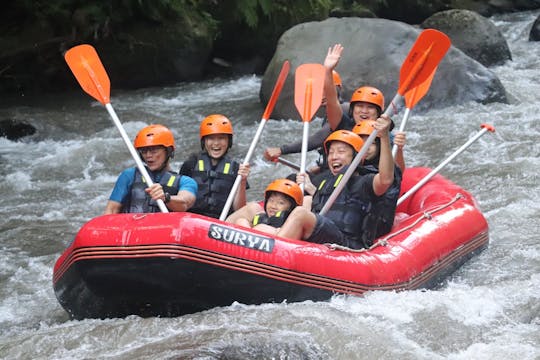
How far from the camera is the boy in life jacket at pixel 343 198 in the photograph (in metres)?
4.70

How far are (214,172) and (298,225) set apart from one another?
105cm

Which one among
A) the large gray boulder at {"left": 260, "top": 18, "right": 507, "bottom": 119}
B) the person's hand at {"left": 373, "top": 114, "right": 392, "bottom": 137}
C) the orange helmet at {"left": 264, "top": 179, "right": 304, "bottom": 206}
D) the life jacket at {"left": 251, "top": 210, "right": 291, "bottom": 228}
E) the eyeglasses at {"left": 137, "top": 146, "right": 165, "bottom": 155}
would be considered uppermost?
the person's hand at {"left": 373, "top": 114, "right": 392, "bottom": 137}

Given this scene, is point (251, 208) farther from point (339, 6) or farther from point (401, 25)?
point (339, 6)

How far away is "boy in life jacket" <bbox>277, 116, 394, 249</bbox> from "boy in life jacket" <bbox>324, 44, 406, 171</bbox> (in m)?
0.55

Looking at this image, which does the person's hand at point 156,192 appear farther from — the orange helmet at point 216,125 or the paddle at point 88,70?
the paddle at point 88,70

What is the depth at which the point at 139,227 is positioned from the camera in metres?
4.24

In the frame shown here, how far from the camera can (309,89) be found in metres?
6.29

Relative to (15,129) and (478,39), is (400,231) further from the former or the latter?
(478,39)

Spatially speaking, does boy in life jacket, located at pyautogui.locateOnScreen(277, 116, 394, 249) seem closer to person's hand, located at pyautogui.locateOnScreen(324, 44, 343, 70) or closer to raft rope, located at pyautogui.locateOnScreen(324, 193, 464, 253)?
raft rope, located at pyautogui.locateOnScreen(324, 193, 464, 253)

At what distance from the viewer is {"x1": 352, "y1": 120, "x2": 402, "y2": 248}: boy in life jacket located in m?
5.07

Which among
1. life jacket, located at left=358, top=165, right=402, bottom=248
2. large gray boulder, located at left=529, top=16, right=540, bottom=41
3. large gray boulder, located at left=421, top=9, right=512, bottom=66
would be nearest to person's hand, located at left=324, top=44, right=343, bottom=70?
life jacket, located at left=358, top=165, right=402, bottom=248

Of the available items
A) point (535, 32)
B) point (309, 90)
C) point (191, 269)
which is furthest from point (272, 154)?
point (535, 32)

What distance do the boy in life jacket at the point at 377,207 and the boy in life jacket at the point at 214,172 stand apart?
31.9 inches

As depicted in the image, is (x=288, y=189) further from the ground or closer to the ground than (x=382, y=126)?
closer to the ground
